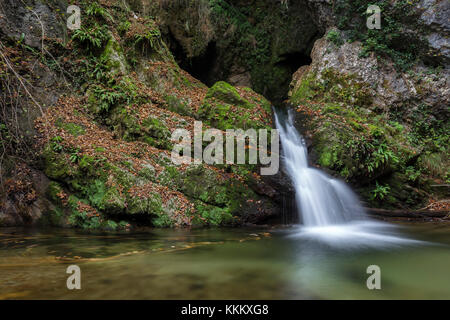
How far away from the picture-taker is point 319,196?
7570 millimetres

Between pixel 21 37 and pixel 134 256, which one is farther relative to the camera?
pixel 21 37

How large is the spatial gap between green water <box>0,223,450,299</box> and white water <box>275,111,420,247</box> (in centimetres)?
102

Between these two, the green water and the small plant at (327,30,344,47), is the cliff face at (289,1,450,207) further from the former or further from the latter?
the green water

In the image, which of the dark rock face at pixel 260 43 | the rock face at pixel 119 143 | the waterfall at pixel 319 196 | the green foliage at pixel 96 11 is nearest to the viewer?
the rock face at pixel 119 143

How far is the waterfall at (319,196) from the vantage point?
7.22m

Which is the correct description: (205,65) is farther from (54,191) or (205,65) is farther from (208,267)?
(208,267)

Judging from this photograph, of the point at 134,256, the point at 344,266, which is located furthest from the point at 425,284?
the point at 134,256

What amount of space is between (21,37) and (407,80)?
45.3 ft

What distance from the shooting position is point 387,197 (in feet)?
28.0

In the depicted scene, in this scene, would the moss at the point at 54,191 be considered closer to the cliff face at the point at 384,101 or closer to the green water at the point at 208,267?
the green water at the point at 208,267

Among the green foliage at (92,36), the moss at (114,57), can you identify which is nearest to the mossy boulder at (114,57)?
the moss at (114,57)

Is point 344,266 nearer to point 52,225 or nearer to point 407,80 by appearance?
point 52,225

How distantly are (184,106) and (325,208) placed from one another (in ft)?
18.3

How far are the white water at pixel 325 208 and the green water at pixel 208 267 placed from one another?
3.36ft
